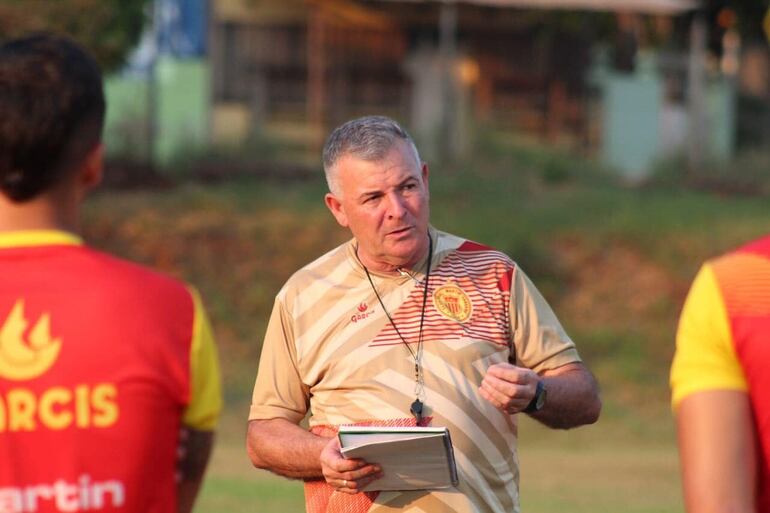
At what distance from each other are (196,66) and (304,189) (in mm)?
2941

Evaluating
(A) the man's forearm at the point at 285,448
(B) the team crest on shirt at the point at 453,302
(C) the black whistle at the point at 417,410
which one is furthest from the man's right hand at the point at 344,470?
(B) the team crest on shirt at the point at 453,302

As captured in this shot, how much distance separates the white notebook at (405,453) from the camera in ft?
15.6

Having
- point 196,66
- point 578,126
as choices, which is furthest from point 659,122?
point 196,66

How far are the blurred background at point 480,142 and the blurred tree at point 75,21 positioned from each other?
0.09ft

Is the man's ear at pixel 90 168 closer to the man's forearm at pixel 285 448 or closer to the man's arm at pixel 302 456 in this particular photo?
the man's arm at pixel 302 456

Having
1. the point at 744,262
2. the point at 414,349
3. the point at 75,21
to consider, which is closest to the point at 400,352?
the point at 414,349

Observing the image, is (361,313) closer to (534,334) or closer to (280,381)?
(280,381)

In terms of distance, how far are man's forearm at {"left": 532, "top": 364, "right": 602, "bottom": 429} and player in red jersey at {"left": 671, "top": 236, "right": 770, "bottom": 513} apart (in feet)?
5.79

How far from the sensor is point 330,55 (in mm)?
25797

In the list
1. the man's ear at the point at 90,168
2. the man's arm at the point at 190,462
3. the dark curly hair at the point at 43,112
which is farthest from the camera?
the man's arm at the point at 190,462

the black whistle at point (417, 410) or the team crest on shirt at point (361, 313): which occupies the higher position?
the team crest on shirt at point (361, 313)

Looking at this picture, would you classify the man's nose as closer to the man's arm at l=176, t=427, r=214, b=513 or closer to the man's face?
the man's face

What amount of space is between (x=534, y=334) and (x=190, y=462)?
5.90ft

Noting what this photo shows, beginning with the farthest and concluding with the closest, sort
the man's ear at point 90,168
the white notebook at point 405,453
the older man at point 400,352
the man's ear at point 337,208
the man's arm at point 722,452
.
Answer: the man's ear at point 337,208, the older man at point 400,352, the white notebook at point 405,453, the man's ear at point 90,168, the man's arm at point 722,452
